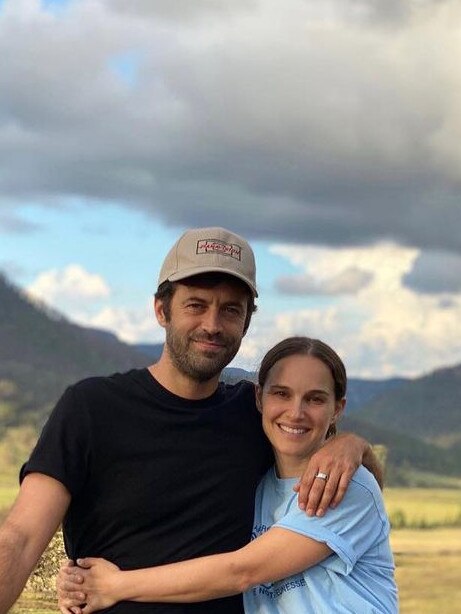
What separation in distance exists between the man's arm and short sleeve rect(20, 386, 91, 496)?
0.10 ft

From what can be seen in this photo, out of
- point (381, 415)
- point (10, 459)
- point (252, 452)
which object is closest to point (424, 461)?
point (381, 415)

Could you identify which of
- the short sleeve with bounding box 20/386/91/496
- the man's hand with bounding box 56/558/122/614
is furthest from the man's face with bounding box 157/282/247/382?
the man's hand with bounding box 56/558/122/614

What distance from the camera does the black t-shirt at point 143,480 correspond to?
3.22 metres

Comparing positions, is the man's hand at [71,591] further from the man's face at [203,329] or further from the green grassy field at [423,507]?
the green grassy field at [423,507]

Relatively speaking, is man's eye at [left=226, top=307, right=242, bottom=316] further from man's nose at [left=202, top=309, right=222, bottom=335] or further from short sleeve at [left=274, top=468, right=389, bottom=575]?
short sleeve at [left=274, top=468, right=389, bottom=575]

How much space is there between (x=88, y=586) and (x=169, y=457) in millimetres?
463

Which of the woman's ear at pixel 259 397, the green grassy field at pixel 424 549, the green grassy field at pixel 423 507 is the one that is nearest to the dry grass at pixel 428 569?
the green grassy field at pixel 424 549

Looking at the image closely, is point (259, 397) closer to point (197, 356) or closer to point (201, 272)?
point (197, 356)

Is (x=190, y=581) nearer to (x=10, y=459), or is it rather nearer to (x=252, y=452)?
(x=252, y=452)

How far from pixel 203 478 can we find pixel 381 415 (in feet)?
244

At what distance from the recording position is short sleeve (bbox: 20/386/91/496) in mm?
3137

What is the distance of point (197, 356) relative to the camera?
3.37 m

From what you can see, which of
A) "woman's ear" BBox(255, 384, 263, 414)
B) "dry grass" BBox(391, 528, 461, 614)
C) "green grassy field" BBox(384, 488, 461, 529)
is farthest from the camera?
"green grassy field" BBox(384, 488, 461, 529)

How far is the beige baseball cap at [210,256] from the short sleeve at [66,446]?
1.70 feet
